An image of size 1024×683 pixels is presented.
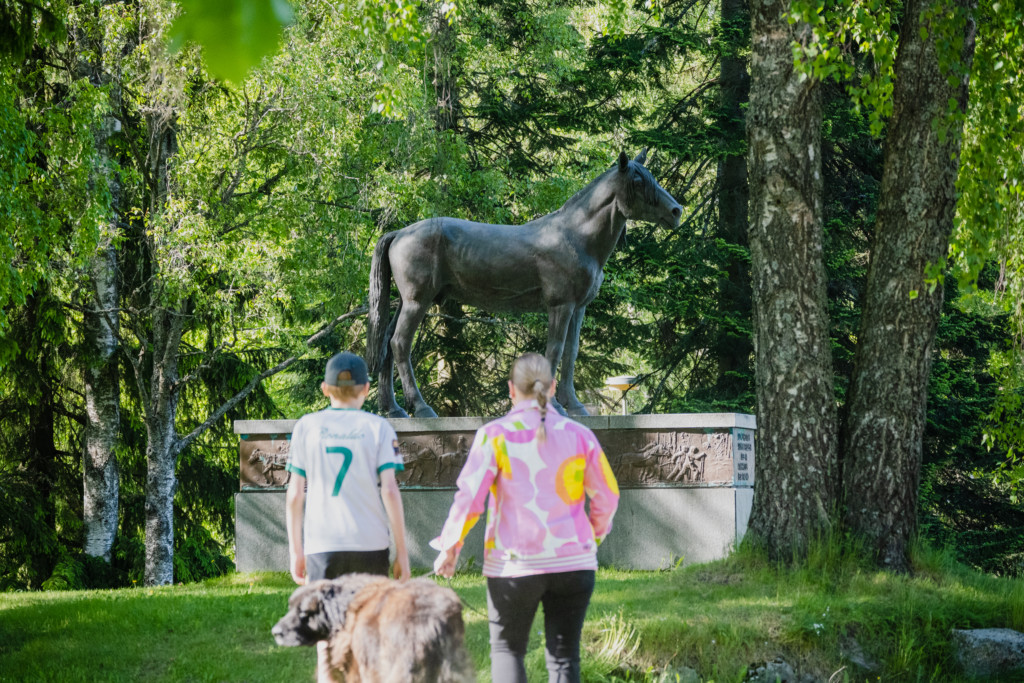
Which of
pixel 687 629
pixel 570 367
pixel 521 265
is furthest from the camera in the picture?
pixel 570 367

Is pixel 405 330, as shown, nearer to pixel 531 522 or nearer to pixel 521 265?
pixel 521 265

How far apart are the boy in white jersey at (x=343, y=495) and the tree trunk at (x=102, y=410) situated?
42.4 feet

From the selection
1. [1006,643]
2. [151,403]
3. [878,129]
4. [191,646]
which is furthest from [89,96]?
[1006,643]

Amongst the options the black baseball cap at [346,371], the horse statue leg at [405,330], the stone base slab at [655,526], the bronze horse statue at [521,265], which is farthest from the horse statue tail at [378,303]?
the black baseball cap at [346,371]

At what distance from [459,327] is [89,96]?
7492 millimetres

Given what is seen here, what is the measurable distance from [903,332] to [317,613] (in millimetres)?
6130

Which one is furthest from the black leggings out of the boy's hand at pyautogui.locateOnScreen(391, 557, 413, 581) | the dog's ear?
the dog's ear

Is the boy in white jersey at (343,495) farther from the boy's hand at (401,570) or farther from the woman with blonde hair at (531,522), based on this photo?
the woman with blonde hair at (531,522)

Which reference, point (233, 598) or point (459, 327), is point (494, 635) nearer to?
point (233, 598)

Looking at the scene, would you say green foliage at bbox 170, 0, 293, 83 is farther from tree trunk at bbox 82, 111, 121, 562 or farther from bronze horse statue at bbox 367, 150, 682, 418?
tree trunk at bbox 82, 111, 121, 562

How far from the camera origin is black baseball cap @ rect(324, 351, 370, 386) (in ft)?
14.3

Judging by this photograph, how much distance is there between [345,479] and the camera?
13.8 ft

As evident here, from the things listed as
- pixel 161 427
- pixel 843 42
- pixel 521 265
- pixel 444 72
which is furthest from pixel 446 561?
pixel 444 72

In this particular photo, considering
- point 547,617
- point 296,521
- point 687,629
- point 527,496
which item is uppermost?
point 527,496
